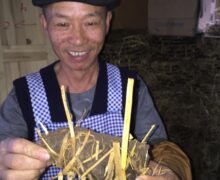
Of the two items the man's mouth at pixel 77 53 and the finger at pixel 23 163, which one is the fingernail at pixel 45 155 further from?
the man's mouth at pixel 77 53

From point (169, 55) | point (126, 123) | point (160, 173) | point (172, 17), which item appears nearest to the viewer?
point (126, 123)

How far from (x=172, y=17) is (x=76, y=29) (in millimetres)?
1279

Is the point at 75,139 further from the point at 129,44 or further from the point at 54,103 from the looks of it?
the point at 129,44

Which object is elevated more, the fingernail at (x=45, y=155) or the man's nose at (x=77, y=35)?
the man's nose at (x=77, y=35)

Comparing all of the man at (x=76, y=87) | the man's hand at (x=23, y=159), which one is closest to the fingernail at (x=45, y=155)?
the man's hand at (x=23, y=159)

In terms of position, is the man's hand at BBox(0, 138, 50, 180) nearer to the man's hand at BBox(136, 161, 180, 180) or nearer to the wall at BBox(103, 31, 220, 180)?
the man's hand at BBox(136, 161, 180, 180)

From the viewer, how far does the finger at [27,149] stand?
0.65 meters

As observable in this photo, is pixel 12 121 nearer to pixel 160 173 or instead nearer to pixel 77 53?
pixel 77 53

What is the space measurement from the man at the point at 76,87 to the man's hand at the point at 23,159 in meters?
0.24

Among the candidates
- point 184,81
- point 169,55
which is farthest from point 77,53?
point 184,81

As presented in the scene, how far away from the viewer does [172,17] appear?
2.14m

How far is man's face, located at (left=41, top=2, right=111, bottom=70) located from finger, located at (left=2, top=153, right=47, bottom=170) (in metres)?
0.44

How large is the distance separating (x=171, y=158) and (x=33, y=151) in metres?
0.46

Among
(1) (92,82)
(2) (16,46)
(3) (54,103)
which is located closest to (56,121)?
(3) (54,103)
